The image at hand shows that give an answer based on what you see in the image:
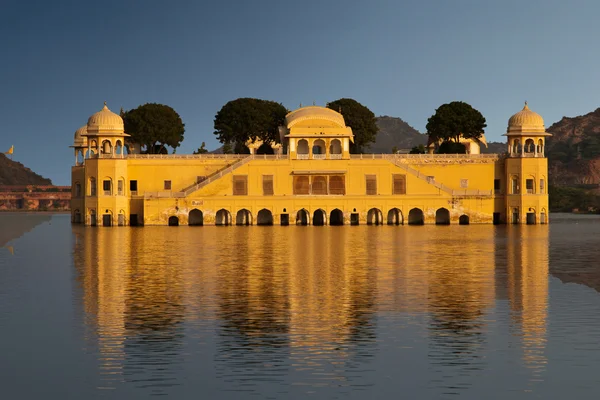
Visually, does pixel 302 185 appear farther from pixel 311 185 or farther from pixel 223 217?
pixel 223 217

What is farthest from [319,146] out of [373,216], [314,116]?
[373,216]

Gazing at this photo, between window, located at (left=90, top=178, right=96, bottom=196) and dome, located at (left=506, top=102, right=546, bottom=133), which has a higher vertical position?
dome, located at (left=506, top=102, right=546, bottom=133)

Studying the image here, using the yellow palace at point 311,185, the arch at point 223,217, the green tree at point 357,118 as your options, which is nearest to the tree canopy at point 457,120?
the green tree at point 357,118

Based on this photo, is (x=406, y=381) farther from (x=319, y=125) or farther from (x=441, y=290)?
(x=319, y=125)

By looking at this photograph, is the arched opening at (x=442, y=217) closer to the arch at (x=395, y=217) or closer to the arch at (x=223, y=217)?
the arch at (x=395, y=217)

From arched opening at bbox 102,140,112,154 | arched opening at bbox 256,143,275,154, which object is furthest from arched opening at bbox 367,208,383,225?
arched opening at bbox 102,140,112,154

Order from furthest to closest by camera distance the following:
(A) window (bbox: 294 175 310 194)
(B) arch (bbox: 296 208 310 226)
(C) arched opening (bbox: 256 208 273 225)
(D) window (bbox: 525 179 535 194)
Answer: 1. (C) arched opening (bbox: 256 208 273 225)
2. (B) arch (bbox: 296 208 310 226)
3. (D) window (bbox: 525 179 535 194)
4. (A) window (bbox: 294 175 310 194)

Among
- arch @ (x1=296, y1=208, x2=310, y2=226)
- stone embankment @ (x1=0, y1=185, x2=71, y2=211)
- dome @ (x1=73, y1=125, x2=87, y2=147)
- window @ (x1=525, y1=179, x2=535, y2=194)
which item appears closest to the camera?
window @ (x1=525, y1=179, x2=535, y2=194)

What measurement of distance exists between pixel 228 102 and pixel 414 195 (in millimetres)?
23292

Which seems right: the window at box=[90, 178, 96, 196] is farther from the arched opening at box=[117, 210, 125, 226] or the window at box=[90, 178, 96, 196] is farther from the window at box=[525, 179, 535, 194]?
the window at box=[525, 179, 535, 194]

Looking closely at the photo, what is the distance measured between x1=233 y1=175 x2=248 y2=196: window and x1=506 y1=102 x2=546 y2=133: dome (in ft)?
72.1

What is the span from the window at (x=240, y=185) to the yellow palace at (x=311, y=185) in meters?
0.08

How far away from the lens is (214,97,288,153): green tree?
8688cm

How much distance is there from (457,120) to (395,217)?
15830mm
